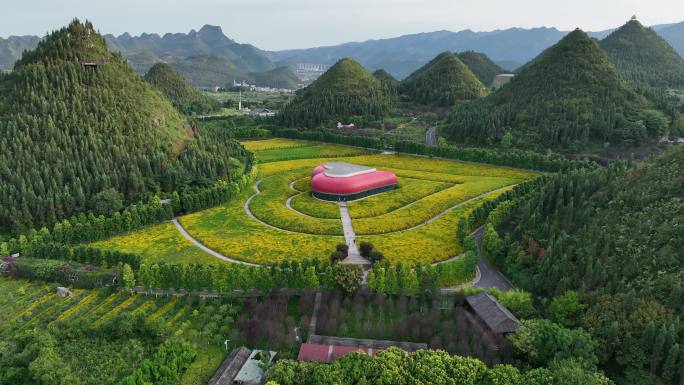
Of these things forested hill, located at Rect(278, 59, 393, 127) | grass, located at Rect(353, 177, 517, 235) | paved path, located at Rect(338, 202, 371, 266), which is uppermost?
forested hill, located at Rect(278, 59, 393, 127)

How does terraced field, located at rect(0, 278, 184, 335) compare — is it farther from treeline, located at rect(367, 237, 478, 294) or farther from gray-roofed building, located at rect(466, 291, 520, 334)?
gray-roofed building, located at rect(466, 291, 520, 334)

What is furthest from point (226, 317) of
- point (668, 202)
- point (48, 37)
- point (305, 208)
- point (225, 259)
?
point (48, 37)

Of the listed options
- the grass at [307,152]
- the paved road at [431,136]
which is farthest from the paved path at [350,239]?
the paved road at [431,136]

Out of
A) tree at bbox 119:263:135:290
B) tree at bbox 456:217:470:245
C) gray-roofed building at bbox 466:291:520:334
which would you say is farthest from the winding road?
tree at bbox 119:263:135:290

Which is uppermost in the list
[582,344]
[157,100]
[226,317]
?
[157,100]

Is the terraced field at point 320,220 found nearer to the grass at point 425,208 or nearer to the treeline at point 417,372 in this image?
the grass at point 425,208

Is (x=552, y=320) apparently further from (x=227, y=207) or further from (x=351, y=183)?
(x=227, y=207)

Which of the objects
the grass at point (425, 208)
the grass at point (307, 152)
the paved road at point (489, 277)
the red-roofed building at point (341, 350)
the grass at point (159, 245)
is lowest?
the red-roofed building at point (341, 350)
